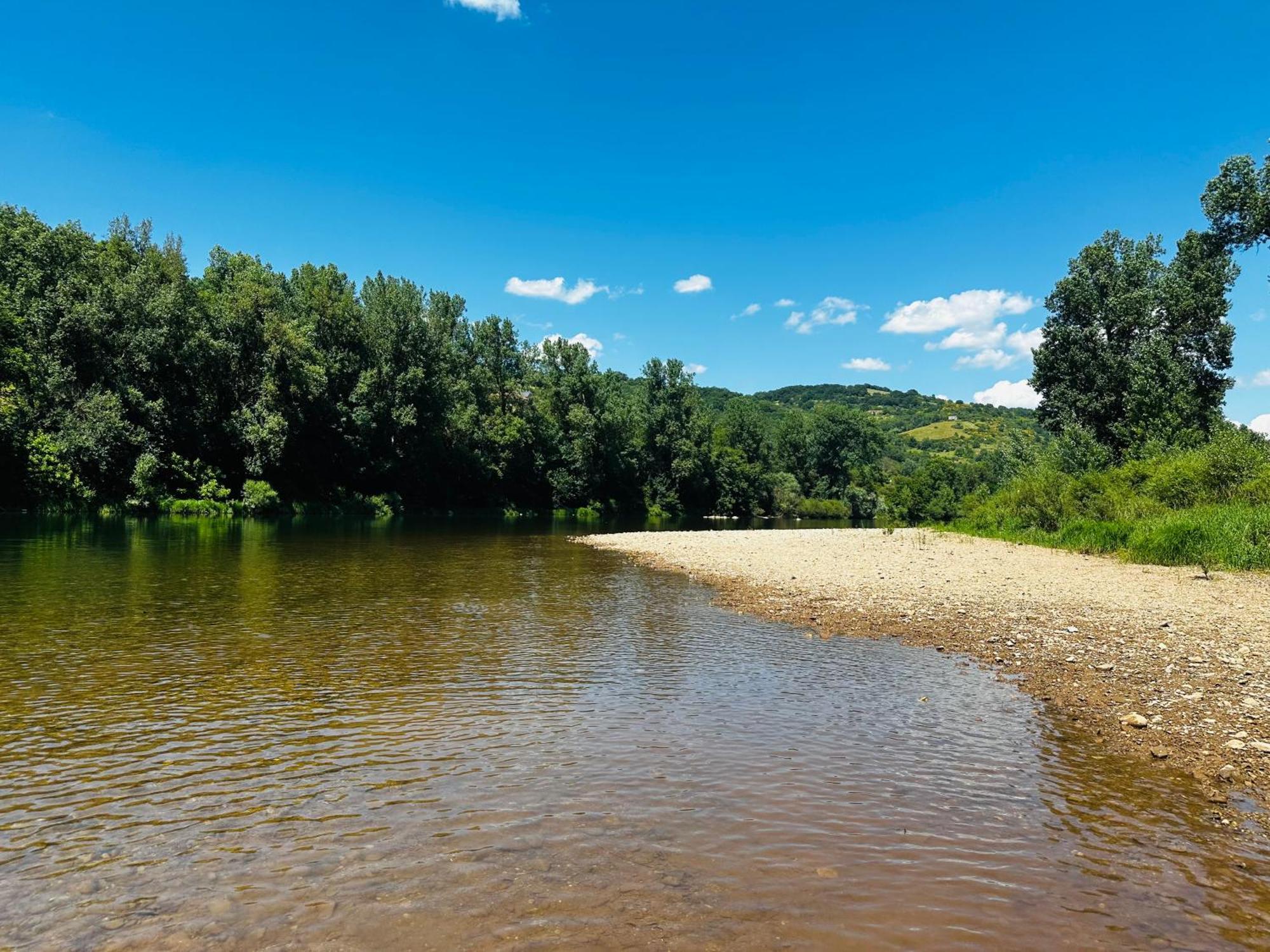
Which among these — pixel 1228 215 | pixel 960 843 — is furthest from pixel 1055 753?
pixel 1228 215

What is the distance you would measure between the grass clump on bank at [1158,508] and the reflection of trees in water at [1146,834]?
18221 mm

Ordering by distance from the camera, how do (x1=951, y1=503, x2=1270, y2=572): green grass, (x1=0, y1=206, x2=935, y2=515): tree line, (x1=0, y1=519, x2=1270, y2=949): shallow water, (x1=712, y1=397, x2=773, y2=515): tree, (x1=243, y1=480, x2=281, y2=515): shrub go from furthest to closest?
(x1=712, y1=397, x2=773, y2=515): tree → (x1=243, y1=480, x2=281, y2=515): shrub → (x1=0, y1=206, x2=935, y2=515): tree line → (x1=951, y1=503, x2=1270, y2=572): green grass → (x1=0, y1=519, x2=1270, y2=949): shallow water

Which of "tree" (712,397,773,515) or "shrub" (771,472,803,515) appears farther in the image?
"shrub" (771,472,803,515)

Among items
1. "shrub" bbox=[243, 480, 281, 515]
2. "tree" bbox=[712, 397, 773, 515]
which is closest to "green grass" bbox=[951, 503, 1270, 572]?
"shrub" bbox=[243, 480, 281, 515]

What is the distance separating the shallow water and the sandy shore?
1.01 m

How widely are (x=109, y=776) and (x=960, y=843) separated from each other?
367 inches

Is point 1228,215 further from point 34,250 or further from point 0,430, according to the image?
point 34,250

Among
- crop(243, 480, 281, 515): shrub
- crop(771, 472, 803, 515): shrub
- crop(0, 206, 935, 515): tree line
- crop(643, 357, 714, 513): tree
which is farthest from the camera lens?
crop(771, 472, 803, 515): shrub

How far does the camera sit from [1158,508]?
3306 cm

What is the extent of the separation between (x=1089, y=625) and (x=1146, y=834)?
10799mm

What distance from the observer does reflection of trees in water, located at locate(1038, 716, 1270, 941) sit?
20.1 feet

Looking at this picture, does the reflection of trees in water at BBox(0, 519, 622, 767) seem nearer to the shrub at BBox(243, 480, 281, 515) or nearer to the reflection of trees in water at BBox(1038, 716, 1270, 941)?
the reflection of trees in water at BBox(1038, 716, 1270, 941)

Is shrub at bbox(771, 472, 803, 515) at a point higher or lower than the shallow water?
higher

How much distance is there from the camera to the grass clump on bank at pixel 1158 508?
83.5 feet
